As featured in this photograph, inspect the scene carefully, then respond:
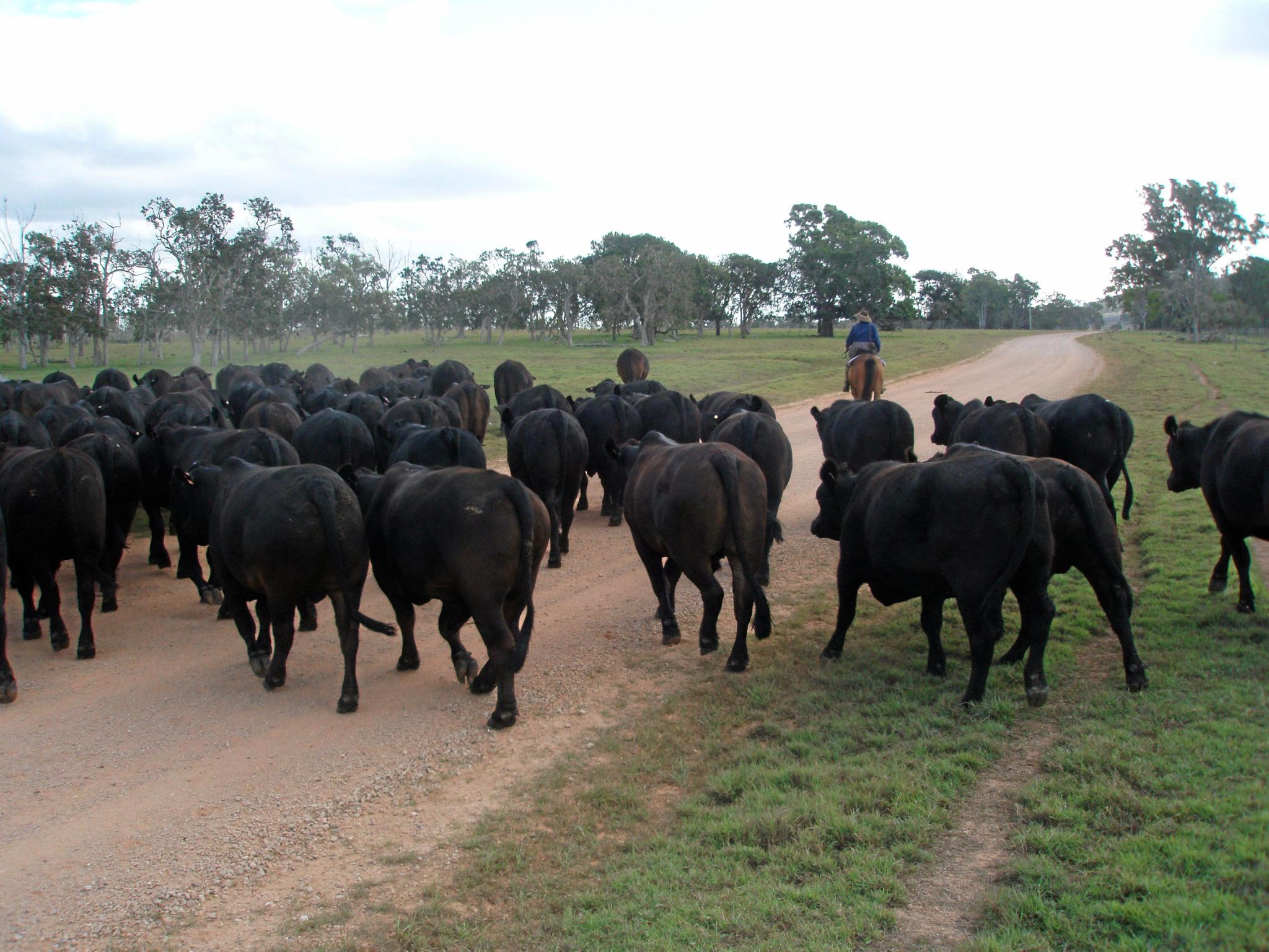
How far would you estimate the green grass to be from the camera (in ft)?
11.8

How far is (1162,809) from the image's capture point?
446 centimetres

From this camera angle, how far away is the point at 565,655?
757cm

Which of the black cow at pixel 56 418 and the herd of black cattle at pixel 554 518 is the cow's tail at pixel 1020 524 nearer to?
the herd of black cattle at pixel 554 518

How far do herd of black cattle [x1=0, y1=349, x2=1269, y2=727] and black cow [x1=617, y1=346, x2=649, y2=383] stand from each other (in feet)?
43.6

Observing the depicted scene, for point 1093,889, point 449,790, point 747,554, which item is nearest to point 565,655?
point 747,554

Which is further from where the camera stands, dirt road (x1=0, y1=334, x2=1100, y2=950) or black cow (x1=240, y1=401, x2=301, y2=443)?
black cow (x1=240, y1=401, x2=301, y2=443)

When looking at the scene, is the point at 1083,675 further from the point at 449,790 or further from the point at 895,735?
the point at 449,790

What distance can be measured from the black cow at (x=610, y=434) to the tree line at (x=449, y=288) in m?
43.9

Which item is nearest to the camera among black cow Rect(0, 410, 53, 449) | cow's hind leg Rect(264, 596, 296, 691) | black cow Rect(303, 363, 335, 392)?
cow's hind leg Rect(264, 596, 296, 691)

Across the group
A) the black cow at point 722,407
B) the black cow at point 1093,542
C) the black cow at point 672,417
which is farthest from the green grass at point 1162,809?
the black cow at point 672,417

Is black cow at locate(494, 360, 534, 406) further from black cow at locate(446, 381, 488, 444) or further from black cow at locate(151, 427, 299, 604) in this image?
black cow at locate(151, 427, 299, 604)

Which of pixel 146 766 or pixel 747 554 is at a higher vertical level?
pixel 747 554

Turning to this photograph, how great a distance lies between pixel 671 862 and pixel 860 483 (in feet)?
11.8

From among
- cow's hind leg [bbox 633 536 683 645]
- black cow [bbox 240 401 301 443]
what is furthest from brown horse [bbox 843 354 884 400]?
cow's hind leg [bbox 633 536 683 645]
